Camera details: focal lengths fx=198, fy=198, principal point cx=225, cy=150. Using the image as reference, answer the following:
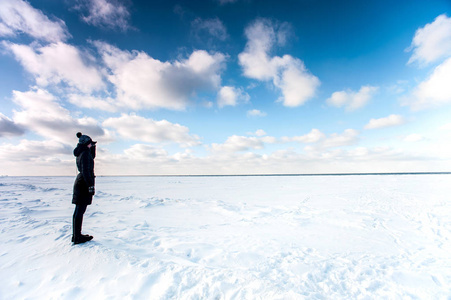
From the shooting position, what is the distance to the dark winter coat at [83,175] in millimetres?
3789

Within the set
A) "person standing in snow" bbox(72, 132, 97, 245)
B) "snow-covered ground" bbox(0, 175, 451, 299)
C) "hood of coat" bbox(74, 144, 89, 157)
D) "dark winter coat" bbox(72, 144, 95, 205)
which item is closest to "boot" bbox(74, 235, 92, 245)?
"person standing in snow" bbox(72, 132, 97, 245)

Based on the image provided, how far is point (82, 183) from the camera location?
12.7 feet

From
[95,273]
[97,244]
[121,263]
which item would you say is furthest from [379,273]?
[97,244]

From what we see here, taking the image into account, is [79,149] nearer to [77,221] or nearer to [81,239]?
[77,221]

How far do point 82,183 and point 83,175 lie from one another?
196mm

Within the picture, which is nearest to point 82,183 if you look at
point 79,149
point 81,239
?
point 79,149

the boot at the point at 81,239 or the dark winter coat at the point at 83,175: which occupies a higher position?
the dark winter coat at the point at 83,175

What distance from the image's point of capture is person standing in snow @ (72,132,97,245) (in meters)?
3.72

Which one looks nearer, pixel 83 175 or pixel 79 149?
pixel 83 175

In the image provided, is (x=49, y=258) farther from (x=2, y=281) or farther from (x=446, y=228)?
(x=446, y=228)

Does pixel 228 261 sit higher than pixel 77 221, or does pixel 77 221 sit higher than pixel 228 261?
pixel 77 221

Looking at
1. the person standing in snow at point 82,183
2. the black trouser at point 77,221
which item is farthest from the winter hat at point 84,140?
the black trouser at point 77,221

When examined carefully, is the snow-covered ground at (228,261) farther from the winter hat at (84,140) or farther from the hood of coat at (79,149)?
the winter hat at (84,140)

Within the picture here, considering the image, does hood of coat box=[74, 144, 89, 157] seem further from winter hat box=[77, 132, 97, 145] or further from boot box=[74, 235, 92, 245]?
boot box=[74, 235, 92, 245]
